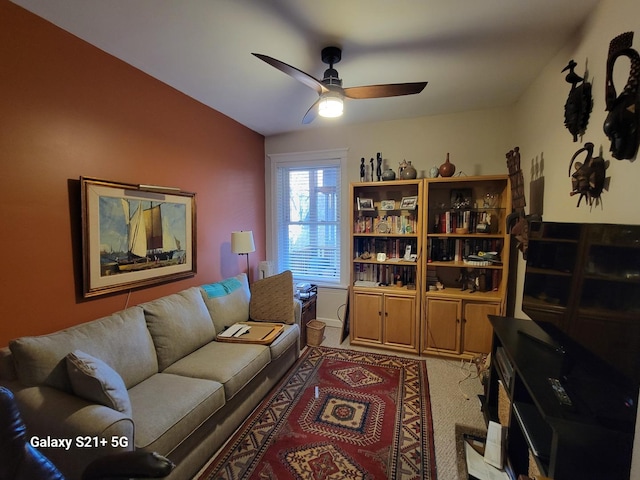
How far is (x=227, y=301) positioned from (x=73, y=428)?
1.56m

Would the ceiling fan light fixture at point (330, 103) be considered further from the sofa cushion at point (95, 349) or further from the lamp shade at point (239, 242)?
the sofa cushion at point (95, 349)

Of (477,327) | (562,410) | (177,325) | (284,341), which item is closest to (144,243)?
(177,325)

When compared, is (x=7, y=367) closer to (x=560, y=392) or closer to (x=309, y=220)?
(x=560, y=392)

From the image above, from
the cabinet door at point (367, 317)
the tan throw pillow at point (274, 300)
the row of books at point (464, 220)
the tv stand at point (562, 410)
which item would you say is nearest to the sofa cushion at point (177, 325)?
the tan throw pillow at point (274, 300)

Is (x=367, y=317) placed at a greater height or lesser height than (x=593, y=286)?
lesser

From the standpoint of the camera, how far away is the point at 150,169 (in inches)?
96.9

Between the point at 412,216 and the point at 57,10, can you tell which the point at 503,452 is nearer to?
the point at 412,216

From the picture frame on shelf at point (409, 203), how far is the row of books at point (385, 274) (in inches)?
28.2

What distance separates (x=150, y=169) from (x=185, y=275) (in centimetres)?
102

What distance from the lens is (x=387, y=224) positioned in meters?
3.51

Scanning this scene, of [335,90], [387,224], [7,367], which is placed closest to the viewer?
[7,367]

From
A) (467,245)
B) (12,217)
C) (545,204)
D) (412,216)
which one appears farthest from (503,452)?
(12,217)

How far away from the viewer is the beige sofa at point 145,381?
51.9 inches

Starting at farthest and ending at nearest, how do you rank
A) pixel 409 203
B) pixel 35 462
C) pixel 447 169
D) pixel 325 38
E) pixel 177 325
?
pixel 409 203, pixel 447 169, pixel 177 325, pixel 325 38, pixel 35 462
